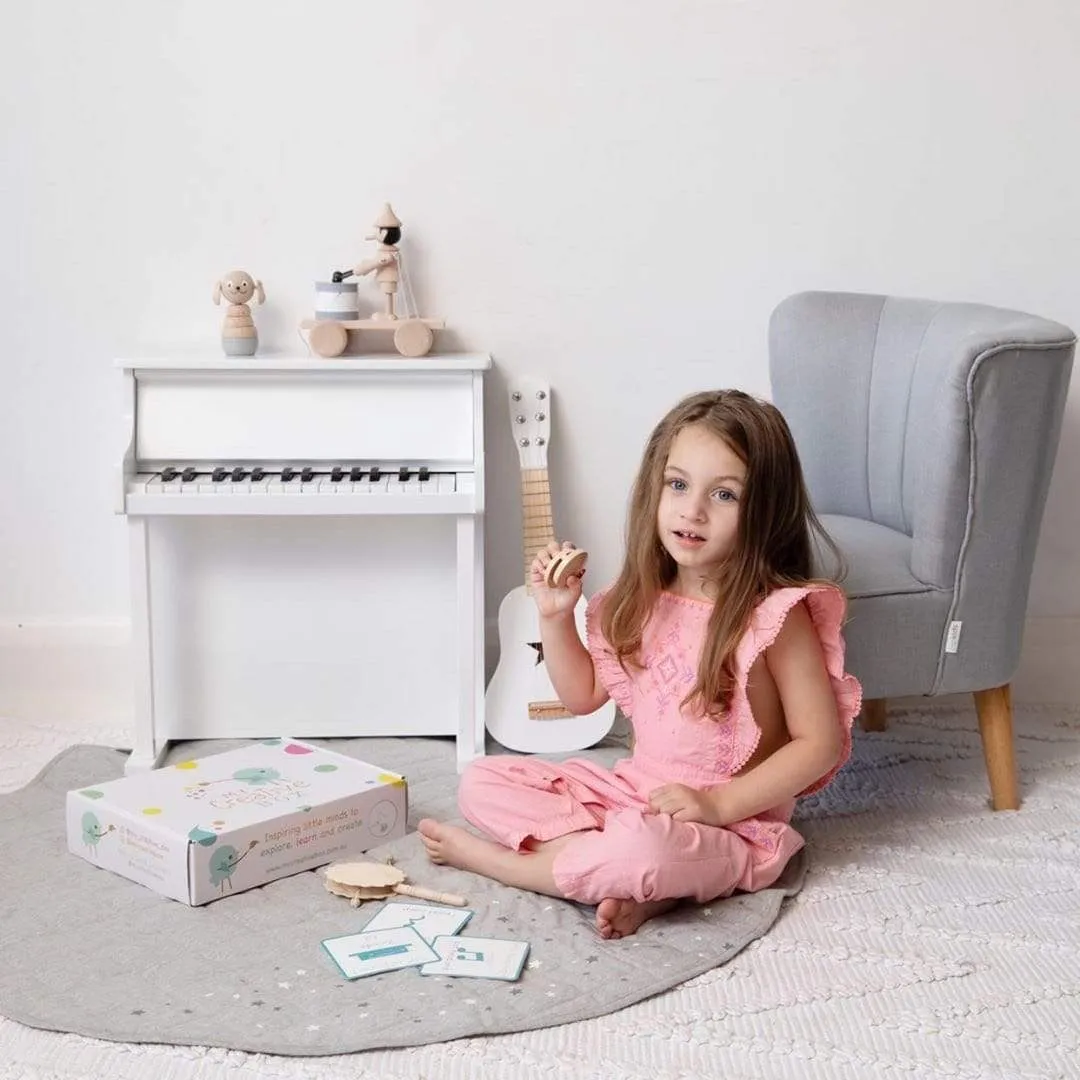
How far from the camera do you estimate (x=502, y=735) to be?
2.80 meters

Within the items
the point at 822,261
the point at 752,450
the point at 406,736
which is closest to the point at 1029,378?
the point at 752,450

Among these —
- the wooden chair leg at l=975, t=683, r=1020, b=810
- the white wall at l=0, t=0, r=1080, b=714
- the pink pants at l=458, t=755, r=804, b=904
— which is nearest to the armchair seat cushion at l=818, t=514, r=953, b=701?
the wooden chair leg at l=975, t=683, r=1020, b=810

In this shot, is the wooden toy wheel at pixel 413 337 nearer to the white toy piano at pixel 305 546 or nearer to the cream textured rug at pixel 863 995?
the white toy piano at pixel 305 546

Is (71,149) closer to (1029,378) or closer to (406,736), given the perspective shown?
(406,736)

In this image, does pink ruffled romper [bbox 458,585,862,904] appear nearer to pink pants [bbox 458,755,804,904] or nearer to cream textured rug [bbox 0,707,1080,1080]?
pink pants [bbox 458,755,804,904]

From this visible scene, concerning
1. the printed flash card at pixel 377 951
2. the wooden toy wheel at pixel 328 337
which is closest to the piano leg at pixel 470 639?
the wooden toy wheel at pixel 328 337

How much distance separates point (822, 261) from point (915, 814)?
3.55 feet

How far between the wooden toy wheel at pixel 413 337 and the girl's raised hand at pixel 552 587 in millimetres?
701

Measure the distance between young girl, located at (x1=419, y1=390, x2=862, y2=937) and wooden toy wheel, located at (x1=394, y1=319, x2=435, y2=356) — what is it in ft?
2.26

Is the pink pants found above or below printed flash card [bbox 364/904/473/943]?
above

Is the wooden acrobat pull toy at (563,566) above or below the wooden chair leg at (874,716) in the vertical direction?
above

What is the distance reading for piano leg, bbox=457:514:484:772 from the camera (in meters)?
2.64

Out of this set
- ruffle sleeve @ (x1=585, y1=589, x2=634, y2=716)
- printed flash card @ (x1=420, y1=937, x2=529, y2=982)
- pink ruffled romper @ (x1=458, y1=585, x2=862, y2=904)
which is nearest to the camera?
printed flash card @ (x1=420, y1=937, x2=529, y2=982)

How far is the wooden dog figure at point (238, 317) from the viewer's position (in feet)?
8.79
